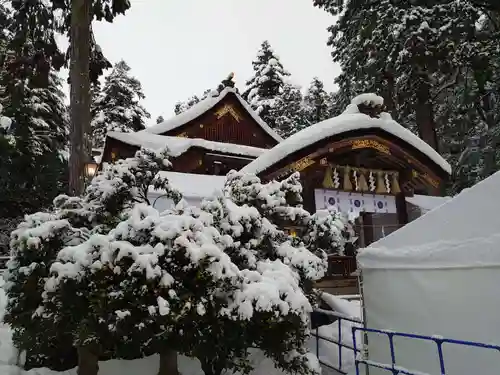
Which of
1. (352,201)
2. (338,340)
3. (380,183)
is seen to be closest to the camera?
(338,340)

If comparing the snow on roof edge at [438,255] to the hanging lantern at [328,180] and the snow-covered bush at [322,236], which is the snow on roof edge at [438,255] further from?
the hanging lantern at [328,180]

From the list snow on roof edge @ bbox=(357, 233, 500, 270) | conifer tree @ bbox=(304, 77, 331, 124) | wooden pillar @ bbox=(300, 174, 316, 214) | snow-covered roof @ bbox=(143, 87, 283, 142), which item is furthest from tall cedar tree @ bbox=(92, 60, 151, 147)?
snow on roof edge @ bbox=(357, 233, 500, 270)

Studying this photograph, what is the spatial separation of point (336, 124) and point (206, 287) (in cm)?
790

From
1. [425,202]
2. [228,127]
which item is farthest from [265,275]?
[228,127]

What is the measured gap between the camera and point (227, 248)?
17.7ft

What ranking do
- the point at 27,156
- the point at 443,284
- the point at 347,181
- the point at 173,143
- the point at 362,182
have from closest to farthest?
the point at 443,284, the point at 347,181, the point at 362,182, the point at 173,143, the point at 27,156

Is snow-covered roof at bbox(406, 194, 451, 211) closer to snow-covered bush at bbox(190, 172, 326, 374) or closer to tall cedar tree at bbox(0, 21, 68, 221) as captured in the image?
snow-covered bush at bbox(190, 172, 326, 374)

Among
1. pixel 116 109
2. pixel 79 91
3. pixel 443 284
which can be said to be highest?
pixel 116 109

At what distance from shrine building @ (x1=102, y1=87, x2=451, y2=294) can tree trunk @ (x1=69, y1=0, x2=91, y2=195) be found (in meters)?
1.88

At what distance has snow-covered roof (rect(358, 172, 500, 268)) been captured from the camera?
4301 mm

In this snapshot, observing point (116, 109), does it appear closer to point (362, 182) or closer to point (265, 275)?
point (362, 182)

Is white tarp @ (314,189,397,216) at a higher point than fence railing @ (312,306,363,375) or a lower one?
higher

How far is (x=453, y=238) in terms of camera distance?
182 inches

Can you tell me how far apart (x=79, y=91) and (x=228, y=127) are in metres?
9.70
